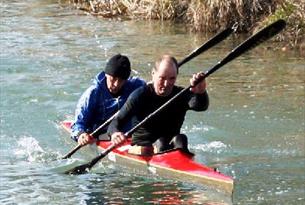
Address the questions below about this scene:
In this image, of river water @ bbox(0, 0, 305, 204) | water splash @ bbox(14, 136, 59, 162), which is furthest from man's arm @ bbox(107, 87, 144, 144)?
water splash @ bbox(14, 136, 59, 162)

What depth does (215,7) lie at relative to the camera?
19219mm

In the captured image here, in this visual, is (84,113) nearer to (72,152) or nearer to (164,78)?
(72,152)

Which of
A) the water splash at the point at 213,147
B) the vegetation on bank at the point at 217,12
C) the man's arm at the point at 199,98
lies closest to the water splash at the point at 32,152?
the water splash at the point at 213,147

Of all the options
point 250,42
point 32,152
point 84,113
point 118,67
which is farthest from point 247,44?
point 32,152

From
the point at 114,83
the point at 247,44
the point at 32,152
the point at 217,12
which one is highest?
the point at 247,44

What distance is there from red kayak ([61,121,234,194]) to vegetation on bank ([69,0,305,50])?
8.23 m

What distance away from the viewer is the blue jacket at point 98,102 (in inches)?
434

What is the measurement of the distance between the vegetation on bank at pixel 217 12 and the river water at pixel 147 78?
13.8 inches

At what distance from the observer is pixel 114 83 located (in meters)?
10.9

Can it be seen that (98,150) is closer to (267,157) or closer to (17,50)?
(267,157)

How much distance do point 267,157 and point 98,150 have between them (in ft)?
7.10

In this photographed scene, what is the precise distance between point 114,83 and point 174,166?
1.78 m

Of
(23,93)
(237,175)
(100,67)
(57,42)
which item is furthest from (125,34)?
(237,175)

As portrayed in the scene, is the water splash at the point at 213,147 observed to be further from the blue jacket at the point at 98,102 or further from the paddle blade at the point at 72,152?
the paddle blade at the point at 72,152
